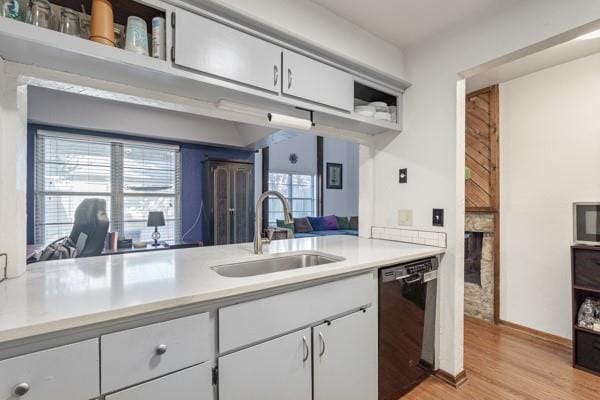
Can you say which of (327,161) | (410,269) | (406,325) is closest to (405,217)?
(410,269)

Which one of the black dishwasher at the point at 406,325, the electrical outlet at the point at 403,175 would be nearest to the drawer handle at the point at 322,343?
the black dishwasher at the point at 406,325

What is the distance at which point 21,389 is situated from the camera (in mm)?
702

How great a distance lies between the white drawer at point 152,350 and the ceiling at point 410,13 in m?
1.76

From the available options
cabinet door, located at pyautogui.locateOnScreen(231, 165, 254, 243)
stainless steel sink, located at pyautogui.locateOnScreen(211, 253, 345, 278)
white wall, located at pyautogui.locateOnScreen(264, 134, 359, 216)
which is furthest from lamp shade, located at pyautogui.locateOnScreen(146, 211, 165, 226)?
stainless steel sink, located at pyautogui.locateOnScreen(211, 253, 345, 278)

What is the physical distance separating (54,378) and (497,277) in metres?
3.21

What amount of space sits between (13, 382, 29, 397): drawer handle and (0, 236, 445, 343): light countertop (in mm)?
126

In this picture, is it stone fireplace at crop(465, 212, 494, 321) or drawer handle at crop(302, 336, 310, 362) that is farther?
stone fireplace at crop(465, 212, 494, 321)

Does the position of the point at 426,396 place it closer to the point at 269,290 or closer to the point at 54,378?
the point at 269,290

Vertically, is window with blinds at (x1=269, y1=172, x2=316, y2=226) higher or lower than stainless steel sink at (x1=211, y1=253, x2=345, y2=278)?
higher

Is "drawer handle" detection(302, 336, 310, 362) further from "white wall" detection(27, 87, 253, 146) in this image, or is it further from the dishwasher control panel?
"white wall" detection(27, 87, 253, 146)

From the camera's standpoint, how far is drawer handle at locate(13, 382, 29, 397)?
27.5 inches

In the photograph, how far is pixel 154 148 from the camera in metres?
4.69

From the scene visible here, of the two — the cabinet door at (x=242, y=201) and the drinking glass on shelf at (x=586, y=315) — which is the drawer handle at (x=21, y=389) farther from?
the cabinet door at (x=242, y=201)

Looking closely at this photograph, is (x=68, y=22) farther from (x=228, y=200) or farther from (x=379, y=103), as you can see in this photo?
(x=228, y=200)
